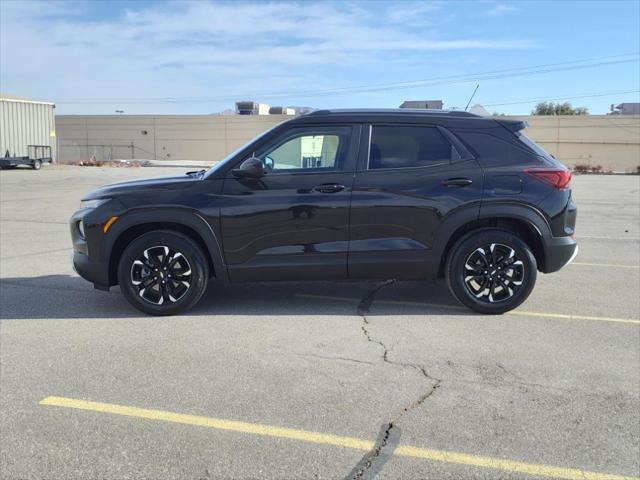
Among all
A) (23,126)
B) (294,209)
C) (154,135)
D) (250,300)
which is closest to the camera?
(294,209)

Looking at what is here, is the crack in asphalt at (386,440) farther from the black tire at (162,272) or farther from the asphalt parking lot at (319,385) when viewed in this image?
the black tire at (162,272)

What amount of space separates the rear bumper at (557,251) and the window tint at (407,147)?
1.28 meters

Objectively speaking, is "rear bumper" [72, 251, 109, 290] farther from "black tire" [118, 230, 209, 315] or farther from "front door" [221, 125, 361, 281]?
"front door" [221, 125, 361, 281]

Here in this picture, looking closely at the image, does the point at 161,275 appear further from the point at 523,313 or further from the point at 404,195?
the point at 523,313

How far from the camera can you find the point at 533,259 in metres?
5.64

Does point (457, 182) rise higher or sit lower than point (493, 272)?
higher

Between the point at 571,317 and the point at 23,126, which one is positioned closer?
the point at 571,317

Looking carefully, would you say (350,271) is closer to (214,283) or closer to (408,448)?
(214,283)

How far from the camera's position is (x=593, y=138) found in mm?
65688

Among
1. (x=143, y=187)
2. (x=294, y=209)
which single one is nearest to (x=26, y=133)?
(x=143, y=187)

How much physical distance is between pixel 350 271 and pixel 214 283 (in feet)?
6.80

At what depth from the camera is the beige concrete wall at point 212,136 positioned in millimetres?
65062

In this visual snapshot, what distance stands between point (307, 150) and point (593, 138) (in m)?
68.4

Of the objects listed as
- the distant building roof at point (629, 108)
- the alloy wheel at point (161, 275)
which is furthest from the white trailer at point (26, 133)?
the distant building roof at point (629, 108)
